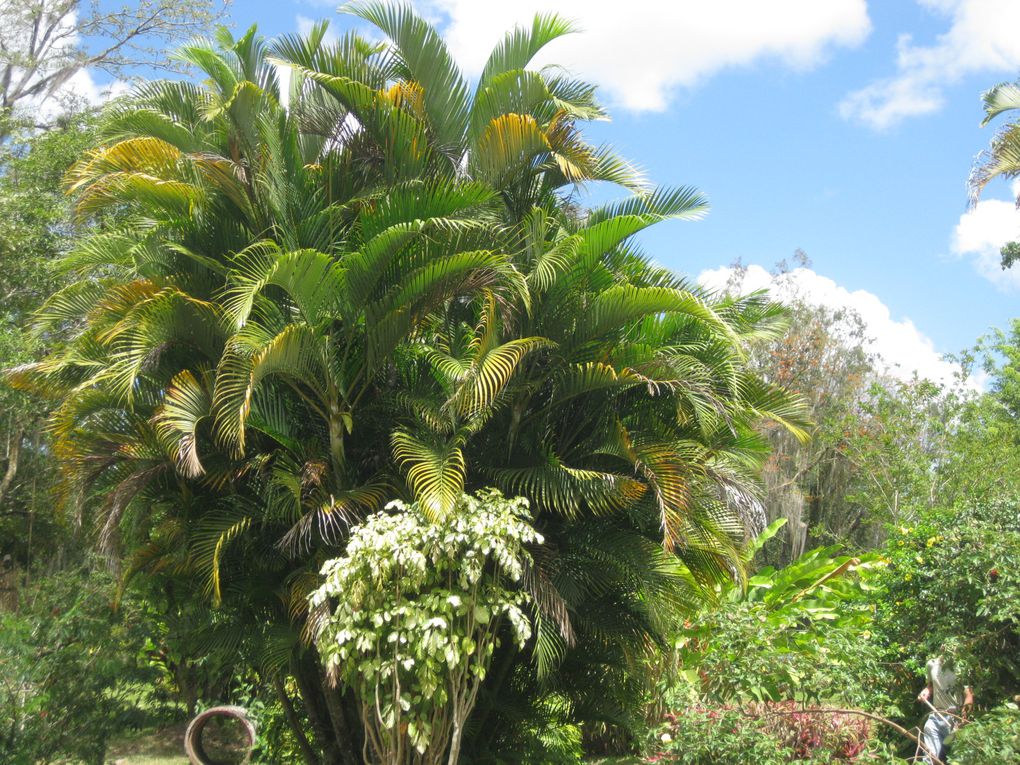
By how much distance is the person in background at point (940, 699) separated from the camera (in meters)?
7.00

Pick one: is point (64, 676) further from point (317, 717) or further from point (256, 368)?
point (256, 368)

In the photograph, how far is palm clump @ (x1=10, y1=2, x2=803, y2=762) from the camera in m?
7.46

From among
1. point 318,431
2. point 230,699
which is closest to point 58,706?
point 318,431

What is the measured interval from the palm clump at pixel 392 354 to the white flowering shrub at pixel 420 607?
46 centimetres

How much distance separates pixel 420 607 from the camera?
6746mm

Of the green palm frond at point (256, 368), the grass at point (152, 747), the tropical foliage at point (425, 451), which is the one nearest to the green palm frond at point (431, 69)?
the tropical foliage at point (425, 451)

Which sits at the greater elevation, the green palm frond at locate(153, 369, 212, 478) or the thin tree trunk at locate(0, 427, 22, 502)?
the thin tree trunk at locate(0, 427, 22, 502)

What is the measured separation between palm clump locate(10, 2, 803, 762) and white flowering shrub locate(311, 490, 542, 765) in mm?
463

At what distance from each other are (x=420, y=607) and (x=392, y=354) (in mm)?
2285

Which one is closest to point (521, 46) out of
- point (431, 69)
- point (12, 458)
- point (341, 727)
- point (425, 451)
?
point (431, 69)

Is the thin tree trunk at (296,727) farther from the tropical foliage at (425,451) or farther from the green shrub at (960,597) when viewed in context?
the green shrub at (960,597)

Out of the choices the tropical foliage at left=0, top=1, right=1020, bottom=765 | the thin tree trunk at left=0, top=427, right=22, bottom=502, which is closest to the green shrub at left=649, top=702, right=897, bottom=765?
the tropical foliage at left=0, top=1, right=1020, bottom=765

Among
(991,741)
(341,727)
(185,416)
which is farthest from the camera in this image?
(341,727)

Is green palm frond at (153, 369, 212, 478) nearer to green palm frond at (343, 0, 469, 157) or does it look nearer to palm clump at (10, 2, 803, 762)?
palm clump at (10, 2, 803, 762)
